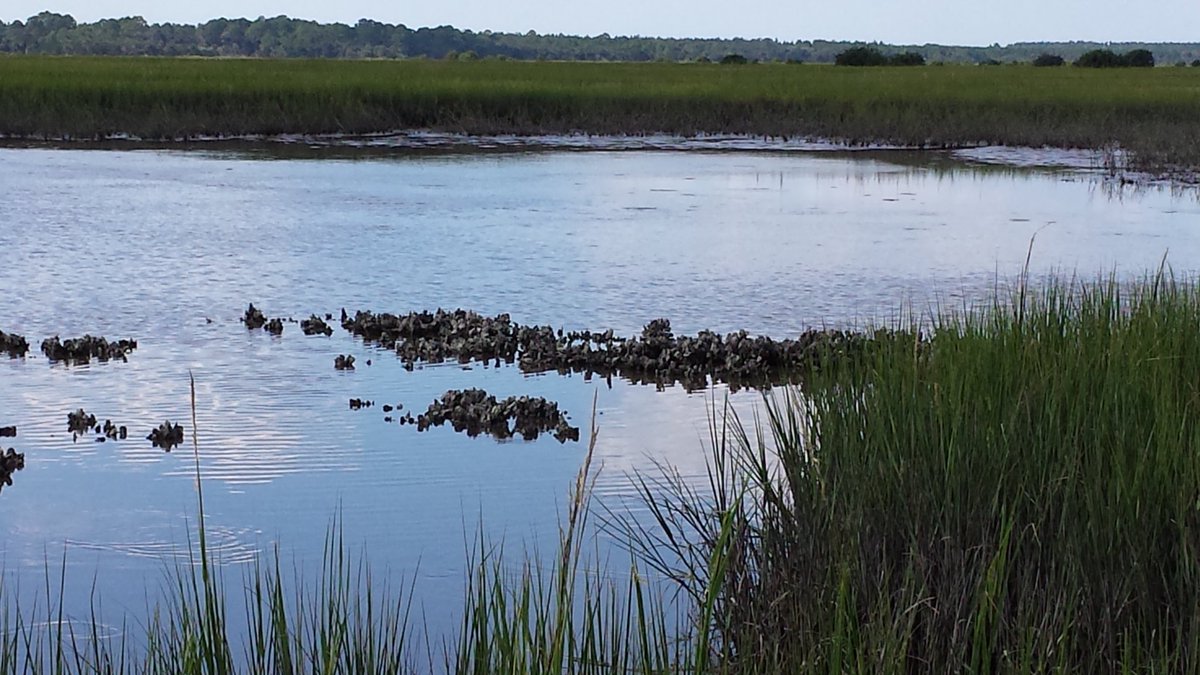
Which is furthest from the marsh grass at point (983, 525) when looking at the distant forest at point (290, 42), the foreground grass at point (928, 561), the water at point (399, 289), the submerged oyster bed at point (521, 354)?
the distant forest at point (290, 42)

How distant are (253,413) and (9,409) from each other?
1.04 metres

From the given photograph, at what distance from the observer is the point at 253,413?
7266 millimetres

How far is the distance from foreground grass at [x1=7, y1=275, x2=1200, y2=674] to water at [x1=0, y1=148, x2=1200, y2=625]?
25.4 inches

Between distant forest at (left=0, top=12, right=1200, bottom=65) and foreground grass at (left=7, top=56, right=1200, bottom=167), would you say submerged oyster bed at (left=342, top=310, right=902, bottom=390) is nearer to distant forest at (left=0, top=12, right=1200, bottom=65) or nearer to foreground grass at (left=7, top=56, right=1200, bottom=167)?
foreground grass at (left=7, top=56, right=1200, bottom=167)

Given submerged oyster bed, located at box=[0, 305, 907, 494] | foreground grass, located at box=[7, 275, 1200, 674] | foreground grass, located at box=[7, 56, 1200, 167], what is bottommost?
submerged oyster bed, located at box=[0, 305, 907, 494]

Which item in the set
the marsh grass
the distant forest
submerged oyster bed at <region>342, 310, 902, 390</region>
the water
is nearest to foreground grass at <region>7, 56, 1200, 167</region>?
the water

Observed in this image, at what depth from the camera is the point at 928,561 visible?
3.72 m

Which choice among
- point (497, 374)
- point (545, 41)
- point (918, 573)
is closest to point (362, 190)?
point (497, 374)

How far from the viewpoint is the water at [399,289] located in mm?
5820

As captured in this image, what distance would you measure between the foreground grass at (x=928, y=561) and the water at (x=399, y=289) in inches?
25.4

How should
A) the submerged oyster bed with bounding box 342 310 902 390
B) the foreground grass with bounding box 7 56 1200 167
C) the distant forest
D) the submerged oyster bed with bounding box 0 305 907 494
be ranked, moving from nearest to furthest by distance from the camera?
1. the submerged oyster bed with bounding box 0 305 907 494
2. the submerged oyster bed with bounding box 342 310 902 390
3. the foreground grass with bounding box 7 56 1200 167
4. the distant forest

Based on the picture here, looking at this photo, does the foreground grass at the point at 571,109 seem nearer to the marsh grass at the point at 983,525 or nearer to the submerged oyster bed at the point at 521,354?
the submerged oyster bed at the point at 521,354

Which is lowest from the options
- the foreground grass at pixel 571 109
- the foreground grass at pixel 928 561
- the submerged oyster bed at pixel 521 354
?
the submerged oyster bed at pixel 521 354

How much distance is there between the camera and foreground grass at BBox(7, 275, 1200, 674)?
3.05 meters
